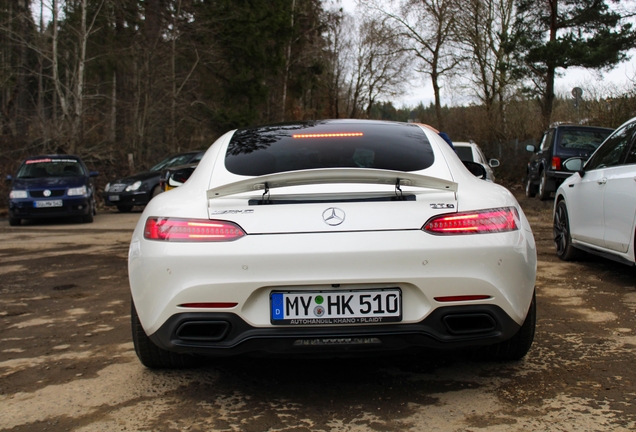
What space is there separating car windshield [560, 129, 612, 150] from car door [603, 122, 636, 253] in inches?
422

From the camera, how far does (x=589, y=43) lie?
1072 inches

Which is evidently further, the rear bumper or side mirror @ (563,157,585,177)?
side mirror @ (563,157,585,177)

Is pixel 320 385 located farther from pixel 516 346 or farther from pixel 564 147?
pixel 564 147

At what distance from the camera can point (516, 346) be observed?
386 centimetres

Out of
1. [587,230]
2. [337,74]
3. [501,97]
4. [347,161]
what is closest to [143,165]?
[501,97]

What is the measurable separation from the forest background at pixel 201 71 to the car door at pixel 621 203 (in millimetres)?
12555

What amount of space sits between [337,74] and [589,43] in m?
33.8

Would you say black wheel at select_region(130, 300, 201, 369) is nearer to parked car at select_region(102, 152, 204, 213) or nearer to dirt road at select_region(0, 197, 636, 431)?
dirt road at select_region(0, 197, 636, 431)

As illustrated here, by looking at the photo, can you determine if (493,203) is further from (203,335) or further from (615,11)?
(615,11)

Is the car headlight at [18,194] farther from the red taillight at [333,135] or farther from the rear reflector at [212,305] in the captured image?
the rear reflector at [212,305]

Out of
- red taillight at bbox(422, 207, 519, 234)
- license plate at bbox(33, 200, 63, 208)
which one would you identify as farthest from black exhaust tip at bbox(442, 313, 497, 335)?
license plate at bbox(33, 200, 63, 208)

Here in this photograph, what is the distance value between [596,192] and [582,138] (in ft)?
35.7

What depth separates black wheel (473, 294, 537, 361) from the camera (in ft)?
12.5

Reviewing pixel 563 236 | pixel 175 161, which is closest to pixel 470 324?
pixel 563 236
